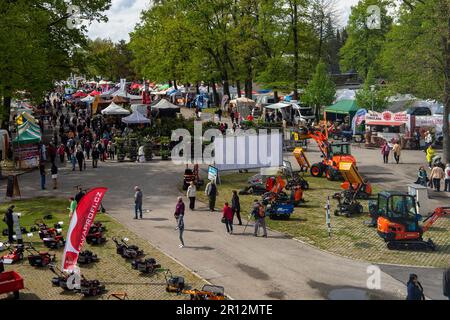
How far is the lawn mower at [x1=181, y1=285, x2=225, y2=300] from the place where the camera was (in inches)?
566

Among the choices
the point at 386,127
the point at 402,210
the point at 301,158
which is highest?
the point at 386,127

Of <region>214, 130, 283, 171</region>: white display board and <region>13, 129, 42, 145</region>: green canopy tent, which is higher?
<region>13, 129, 42, 145</region>: green canopy tent

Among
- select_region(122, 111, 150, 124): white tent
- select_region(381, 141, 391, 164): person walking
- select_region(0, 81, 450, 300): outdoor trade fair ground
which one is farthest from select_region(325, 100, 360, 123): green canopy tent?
select_region(122, 111, 150, 124): white tent

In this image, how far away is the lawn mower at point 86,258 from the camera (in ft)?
60.3

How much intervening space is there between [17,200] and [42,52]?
503 inches

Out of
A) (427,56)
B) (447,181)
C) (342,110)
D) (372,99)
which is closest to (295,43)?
(342,110)

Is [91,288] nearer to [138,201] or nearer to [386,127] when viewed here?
[138,201]

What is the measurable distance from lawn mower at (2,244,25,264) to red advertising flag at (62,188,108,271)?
13.0 ft

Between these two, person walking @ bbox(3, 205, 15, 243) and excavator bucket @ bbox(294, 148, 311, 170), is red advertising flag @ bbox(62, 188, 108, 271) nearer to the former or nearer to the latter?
person walking @ bbox(3, 205, 15, 243)

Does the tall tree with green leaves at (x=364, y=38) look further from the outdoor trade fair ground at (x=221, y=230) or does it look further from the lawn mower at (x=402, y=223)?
the lawn mower at (x=402, y=223)

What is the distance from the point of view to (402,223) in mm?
20266

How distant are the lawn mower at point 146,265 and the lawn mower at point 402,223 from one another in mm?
8370

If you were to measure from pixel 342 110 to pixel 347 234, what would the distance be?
1226 inches

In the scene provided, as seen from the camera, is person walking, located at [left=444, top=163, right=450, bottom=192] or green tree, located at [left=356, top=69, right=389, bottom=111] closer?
person walking, located at [left=444, top=163, right=450, bottom=192]
